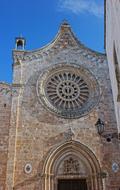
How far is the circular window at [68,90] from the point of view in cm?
1645

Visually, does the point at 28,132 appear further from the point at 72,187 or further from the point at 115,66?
the point at 115,66

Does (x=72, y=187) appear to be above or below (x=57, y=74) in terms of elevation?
below

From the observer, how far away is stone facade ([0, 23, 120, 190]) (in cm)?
1459

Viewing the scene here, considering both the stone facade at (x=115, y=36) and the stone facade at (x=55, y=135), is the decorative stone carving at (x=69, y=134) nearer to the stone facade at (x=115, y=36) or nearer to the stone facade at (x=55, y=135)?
the stone facade at (x=55, y=135)

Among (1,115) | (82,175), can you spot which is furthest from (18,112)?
(82,175)

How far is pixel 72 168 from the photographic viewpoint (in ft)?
49.8

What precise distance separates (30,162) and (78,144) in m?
2.57

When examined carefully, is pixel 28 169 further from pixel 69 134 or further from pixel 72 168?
pixel 69 134

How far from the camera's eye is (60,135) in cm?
1557

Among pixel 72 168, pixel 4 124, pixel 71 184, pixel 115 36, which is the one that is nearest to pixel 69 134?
pixel 72 168

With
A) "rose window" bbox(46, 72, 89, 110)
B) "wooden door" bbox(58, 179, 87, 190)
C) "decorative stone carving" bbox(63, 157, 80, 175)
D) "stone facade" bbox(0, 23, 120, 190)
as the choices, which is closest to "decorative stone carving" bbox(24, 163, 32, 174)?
"stone facade" bbox(0, 23, 120, 190)

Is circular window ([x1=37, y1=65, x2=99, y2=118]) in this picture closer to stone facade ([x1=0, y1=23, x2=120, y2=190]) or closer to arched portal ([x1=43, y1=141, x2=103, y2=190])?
stone facade ([x1=0, y1=23, x2=120, y2=190])

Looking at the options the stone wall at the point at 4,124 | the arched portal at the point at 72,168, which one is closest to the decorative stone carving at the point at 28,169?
the arched portal at the point at 72,168

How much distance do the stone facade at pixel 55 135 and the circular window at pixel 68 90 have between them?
0.06m
